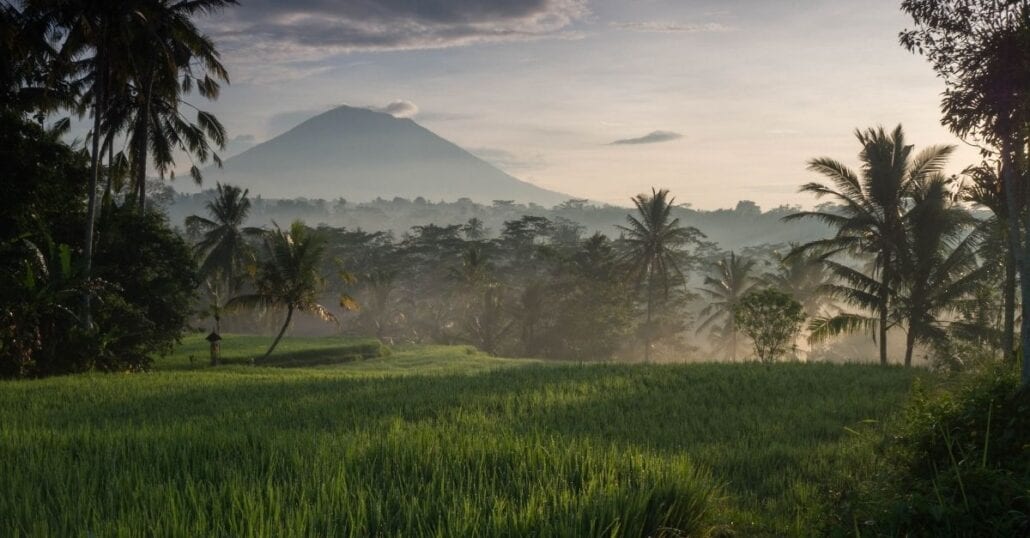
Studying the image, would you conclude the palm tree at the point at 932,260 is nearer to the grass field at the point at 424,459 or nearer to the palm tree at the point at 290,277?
the grass field at the point at 424,459

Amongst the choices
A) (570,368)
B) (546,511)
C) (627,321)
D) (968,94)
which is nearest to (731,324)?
(627,321)

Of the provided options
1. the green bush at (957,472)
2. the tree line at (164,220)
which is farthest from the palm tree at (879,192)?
the green bush at (957,472)

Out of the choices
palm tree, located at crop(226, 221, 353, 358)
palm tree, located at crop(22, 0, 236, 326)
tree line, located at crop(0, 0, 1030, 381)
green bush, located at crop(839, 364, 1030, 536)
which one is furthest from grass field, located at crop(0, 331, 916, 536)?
palm tree, located at crop(226, 221, 353, 358)

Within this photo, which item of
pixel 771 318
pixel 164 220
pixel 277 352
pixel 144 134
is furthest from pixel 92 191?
pixel 771 318

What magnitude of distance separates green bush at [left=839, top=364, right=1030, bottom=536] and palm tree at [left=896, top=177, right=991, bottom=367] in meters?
14.8

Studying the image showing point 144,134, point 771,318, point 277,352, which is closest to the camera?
point 144,134

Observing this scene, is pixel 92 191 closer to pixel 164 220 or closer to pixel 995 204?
pixel 164 220

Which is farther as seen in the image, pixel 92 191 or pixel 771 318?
pixel 771 318

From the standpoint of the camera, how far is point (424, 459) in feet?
17.9

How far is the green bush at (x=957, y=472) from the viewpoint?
15.1 feet

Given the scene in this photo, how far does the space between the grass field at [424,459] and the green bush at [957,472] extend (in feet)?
1.75

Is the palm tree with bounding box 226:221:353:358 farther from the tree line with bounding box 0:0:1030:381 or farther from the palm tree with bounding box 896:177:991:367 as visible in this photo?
the palm tree with bounding box 896:177:991:367

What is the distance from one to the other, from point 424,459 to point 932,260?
72.4ft

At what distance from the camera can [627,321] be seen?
4462 centimetres
